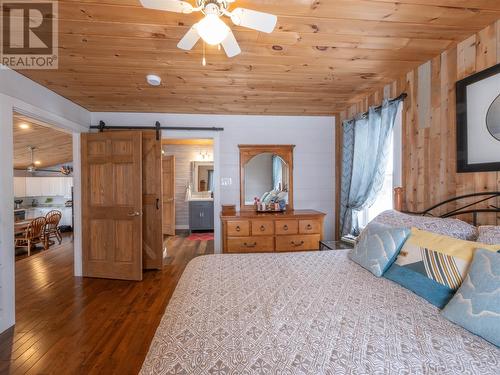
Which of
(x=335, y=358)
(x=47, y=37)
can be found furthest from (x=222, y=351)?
(x=47, y=37)

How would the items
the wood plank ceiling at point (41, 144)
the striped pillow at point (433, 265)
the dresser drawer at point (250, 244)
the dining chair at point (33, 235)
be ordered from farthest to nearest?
the wood plank ceiling at point (41, 144)
the dining chair at point (33, 235)
the dresser drawer at point (250, 244)
the striped pillow at point (433, 265)

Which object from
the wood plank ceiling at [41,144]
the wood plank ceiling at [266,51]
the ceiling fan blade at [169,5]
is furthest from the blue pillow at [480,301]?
the wood plank ceiling at [41,144]

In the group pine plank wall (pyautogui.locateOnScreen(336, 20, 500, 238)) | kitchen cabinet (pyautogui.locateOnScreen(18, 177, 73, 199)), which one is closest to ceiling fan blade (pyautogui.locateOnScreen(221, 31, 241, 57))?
pine plank wall (pyautogui.locateOnScreen(336, 20, 500, 238))

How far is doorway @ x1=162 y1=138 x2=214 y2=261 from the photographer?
5.95 m

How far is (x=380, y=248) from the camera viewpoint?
65.4 inches

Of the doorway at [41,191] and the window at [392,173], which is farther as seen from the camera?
the doorway at [41,191]

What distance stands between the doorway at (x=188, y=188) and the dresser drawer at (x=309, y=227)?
114 inches

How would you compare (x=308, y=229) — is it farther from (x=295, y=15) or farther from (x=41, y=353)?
(x=41, y=353)

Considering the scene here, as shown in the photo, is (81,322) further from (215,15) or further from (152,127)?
(215,15)

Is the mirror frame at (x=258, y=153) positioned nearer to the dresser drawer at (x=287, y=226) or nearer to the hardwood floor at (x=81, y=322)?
the dresser drawer at (x=287, y=226)

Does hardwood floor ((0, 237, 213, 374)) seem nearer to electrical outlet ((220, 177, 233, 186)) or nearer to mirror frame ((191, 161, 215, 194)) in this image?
electrical outlet ((220, 177, 233, 186))

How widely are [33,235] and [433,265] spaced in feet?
20.6

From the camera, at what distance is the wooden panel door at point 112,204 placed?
3285 millimetres

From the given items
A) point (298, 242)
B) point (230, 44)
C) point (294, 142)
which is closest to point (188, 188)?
point (294, 142)
